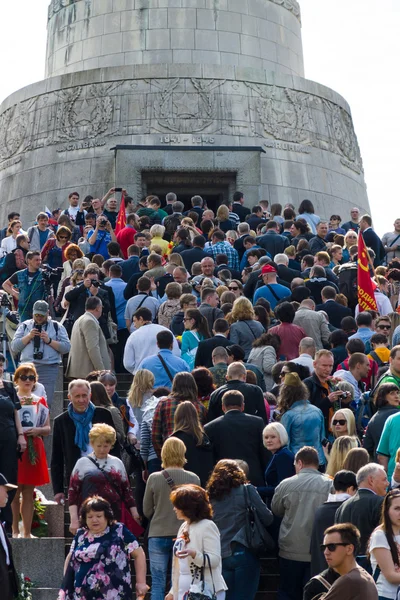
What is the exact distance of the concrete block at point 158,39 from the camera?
1158 inches

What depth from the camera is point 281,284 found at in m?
16.5

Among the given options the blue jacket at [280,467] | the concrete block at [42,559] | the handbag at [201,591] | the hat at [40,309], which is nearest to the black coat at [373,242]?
the hat at [40,309]

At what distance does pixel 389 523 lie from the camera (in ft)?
27.1

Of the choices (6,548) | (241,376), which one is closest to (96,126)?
(241,376)

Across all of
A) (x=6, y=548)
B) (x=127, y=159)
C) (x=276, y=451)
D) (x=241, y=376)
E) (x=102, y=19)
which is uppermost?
(x=102, y=19)

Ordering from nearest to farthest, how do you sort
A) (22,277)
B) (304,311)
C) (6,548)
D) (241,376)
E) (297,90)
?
(6,548), (241,376), (304,311), (22,277), (297,90)

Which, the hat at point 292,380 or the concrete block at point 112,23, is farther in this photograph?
the concrete block at point 112,23

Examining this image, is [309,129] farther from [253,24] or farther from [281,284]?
[281,284]

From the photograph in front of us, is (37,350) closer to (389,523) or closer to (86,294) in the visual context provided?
(86,294)

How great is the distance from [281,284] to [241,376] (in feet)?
17.4

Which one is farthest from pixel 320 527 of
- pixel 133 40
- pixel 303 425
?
pixel 133 40

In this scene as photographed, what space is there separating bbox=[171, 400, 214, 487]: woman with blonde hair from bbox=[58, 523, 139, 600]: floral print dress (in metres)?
1.87

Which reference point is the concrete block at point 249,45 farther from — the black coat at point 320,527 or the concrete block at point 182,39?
the black coat at point 320,527

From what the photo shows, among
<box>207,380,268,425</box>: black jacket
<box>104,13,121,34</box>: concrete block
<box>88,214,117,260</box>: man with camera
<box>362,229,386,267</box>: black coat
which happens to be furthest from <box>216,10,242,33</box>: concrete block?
<box>207,380,268,425</box>: black jacket
